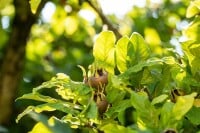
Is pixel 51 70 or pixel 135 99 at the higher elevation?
pixel 135 99

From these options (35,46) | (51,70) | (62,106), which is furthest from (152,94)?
(35,46)

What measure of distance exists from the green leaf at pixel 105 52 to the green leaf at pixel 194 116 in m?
0.15

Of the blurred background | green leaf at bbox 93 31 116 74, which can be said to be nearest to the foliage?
green leaf at bbox 93 31 116 74

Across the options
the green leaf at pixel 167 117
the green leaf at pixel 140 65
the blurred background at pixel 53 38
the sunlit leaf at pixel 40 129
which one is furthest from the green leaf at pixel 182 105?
the blurred background at pixel 53 38

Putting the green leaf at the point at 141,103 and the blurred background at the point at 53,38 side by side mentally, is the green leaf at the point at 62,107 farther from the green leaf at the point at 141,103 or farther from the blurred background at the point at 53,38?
the blurred background at the point at 53,38

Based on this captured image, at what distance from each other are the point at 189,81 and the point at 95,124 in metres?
0.17

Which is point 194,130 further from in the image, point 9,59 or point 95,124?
point 9,59

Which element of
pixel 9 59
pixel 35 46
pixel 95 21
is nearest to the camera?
pixel 9 59

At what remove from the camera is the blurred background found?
2.07 metres

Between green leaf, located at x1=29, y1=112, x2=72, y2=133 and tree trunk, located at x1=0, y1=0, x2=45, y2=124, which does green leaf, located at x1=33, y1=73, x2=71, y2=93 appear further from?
tree trunk, located at x1=0, y1=0, x2=45, y2=124

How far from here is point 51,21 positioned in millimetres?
2729

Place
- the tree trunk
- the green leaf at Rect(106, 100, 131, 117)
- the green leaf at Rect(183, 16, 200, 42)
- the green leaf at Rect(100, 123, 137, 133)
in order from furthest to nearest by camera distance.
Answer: the tree trunk
the green leaf at Rect(183, 16, 200, 42)
the green leaf at Rect(106, 100, 131, 117)
the green leaf at Rect(100, 123, 137, 133)

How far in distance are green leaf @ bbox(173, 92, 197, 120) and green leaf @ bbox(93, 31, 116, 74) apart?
0.19m

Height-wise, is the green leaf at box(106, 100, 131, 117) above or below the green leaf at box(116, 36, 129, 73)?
below
